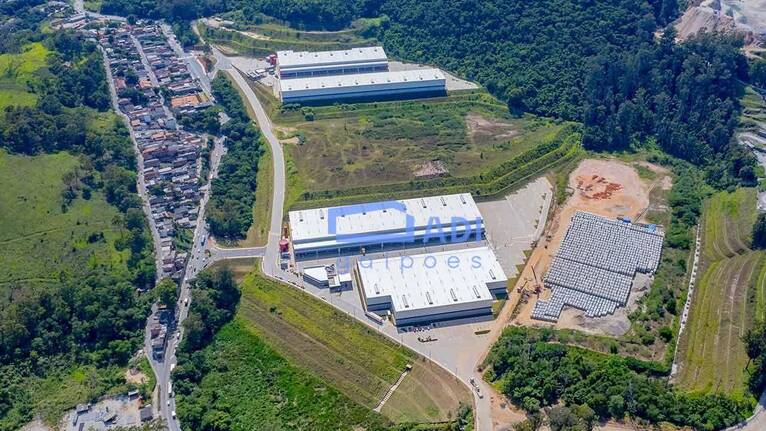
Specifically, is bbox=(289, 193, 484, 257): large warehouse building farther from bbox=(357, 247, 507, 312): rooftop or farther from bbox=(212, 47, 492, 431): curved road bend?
bbox=(357, 247, 507, 312): rooftop

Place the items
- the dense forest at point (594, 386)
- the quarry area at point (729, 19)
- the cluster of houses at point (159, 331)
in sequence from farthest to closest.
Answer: the quarry area at point (729, 19) → the cluster of houses at point (159, 331) → the dense forest at point (594, 386)

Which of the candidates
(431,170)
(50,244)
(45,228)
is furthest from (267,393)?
(431,170)

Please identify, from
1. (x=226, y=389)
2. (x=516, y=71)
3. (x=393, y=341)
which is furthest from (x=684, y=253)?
(x=226, y=389)

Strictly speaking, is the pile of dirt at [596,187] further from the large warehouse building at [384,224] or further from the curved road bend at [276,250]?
the curved road bend at [276,250]

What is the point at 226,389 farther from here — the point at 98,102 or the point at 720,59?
the point at 720,59

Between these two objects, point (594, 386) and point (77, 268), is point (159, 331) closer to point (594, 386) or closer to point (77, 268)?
point (77, 268)

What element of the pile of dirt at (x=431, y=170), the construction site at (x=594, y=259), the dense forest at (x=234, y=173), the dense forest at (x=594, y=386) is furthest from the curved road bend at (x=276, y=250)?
the pile of dirt at (x=431, y=170)
